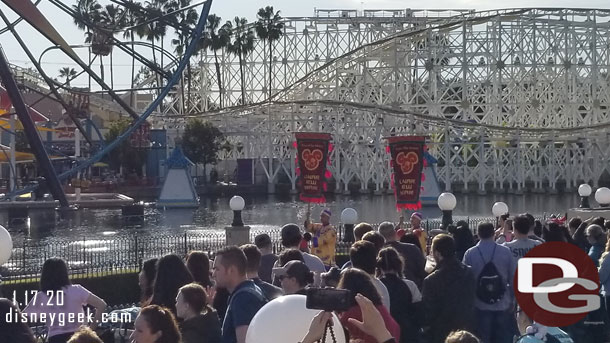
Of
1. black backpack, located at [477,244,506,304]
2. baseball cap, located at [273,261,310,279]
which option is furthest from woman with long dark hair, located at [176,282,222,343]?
black backpack, located at [477,244,506,304]

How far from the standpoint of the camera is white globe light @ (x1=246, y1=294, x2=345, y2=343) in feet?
16.3

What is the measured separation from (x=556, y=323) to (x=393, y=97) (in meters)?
53.3

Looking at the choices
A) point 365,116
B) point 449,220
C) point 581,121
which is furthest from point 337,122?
point 449,220

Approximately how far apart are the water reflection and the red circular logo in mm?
23420

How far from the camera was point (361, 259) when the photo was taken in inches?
265

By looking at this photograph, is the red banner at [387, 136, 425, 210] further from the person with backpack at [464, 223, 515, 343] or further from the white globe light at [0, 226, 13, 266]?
the white globe light at [0, 226, 13, 266]

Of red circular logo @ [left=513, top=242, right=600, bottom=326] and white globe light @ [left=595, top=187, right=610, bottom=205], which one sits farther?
white globe light @ [left=595, top=187, right=610, bottom=205]

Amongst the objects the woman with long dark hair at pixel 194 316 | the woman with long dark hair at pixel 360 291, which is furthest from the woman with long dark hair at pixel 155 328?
the woman with long dark hair at pixel 360 291

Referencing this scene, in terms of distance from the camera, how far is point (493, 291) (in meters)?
8.02

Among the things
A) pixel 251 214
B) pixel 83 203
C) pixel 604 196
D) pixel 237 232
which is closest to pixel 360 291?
pixel 237 232

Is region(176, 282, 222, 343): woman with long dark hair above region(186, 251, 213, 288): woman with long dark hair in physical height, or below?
below

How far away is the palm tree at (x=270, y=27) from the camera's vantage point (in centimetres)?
6862

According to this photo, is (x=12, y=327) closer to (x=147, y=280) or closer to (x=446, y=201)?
(x=147, y=280)

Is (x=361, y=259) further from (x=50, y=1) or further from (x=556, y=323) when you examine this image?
(x=50, y=1)
